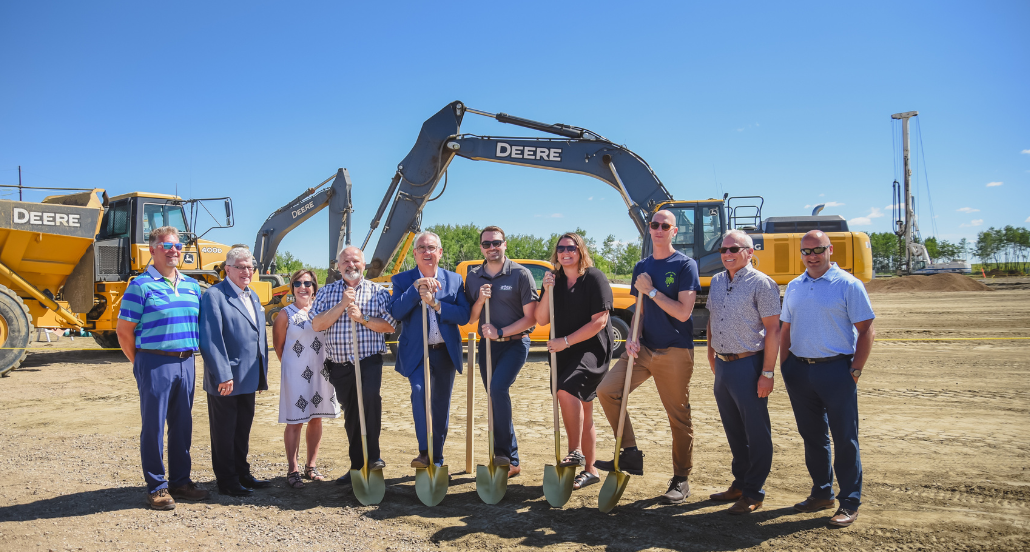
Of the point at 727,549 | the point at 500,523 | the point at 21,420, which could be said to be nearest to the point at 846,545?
the point at 727,549

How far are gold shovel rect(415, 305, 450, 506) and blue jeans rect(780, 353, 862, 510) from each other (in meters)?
A: 2.35

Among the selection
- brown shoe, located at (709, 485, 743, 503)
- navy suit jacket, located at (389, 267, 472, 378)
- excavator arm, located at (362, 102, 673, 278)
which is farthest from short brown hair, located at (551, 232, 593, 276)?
excavator arm, located at (362, 102, 673, 278)

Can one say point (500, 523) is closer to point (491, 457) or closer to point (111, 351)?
point (491, 457)

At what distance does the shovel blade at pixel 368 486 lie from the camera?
4.22 metres

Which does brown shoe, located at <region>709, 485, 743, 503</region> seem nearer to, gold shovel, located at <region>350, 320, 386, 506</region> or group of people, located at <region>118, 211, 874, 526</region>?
group of people, located at <region>118, 211, 874, 526</region>

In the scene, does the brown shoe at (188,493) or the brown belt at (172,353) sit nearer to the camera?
the brown belt at (172,353)

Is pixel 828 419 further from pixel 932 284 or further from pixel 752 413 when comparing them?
pixel 932 284

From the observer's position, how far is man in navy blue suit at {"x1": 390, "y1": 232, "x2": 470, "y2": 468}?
455 centimetres

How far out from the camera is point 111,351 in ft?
47.0

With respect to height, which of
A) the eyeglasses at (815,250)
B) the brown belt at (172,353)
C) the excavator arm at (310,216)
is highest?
the excavator arm at (310,216)

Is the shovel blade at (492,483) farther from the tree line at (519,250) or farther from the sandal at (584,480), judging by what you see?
the tree line at (519,250)

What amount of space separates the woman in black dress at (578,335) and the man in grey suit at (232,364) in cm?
214

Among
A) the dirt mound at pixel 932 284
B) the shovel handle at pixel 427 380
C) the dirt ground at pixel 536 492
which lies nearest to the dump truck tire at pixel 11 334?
the dirt ground at pixel 536 492

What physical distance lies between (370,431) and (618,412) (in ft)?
5.95
